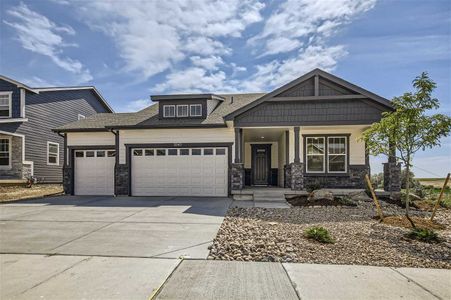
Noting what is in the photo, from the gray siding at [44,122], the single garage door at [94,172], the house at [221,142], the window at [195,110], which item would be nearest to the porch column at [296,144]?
the house at [221,142]

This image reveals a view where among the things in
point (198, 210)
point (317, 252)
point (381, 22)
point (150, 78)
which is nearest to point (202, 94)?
point (150, 78)

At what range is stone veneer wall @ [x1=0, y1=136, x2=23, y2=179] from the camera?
55.0 feet

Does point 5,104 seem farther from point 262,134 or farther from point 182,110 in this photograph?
point 262,134

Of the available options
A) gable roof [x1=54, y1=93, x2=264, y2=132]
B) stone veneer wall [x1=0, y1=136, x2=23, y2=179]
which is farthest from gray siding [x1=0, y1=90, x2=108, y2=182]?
gable roof [x1=54, y1=93, x2=264, y2=132]

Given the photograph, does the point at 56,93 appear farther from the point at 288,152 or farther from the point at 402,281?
the point at 402,281

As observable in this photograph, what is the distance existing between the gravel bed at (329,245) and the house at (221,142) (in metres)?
4.78

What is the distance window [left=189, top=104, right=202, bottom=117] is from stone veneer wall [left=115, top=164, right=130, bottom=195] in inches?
167

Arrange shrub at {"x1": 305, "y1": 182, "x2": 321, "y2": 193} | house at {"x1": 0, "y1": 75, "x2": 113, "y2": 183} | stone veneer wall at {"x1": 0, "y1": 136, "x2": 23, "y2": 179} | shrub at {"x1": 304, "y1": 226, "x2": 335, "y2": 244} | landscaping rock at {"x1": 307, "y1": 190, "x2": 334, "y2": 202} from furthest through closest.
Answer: house at {"x1": 0, "y1": 75, "x2": 113, "y2": 183} < stone veneer wall at {"x1": 0, "y1": 136, "x2": 23, "y2": 179} < shrub at {"x1": 305, "y1": 182, "x2": 321, "y2": 193} < landscaping rock at {"x1": 307, "y1": 190, "x2": 334, "y2": 202} < shrub at {"x1": 304, "y1": 226, "x2": 335, "y2": 244}

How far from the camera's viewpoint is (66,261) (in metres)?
4.52

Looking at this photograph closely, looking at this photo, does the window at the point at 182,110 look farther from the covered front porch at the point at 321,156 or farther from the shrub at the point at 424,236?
the shrub at the point at 424,236

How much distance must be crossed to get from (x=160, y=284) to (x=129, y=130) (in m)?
10.7

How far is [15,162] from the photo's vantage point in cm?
1691

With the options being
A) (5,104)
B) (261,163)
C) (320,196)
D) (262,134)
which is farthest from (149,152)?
(5,104)

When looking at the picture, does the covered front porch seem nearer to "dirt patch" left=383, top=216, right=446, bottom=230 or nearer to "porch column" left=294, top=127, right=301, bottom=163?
"porch column" left=294, top=127, right=301, bottom=163
